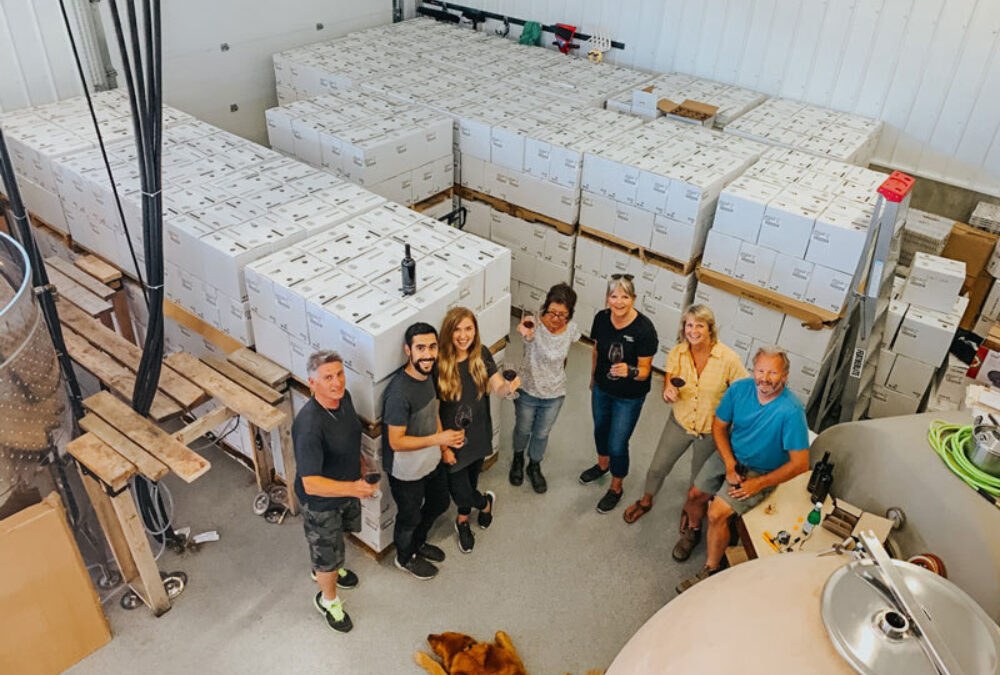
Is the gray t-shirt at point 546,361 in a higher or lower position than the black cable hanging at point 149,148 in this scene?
lower

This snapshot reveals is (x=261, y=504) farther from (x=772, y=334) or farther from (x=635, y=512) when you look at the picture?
(x=772, y=334)

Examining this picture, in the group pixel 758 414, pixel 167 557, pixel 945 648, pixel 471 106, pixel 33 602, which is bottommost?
pixel 167 557

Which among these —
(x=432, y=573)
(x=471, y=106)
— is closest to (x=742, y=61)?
(x=471, y=106)

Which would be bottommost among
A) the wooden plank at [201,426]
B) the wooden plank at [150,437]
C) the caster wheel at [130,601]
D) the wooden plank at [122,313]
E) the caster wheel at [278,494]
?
the caster wheel at [130,601]

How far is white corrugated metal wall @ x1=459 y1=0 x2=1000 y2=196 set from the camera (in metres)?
6.98

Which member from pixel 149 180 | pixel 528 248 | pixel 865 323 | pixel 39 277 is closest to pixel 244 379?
pixel 39 277

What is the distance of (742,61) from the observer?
27.3 feet

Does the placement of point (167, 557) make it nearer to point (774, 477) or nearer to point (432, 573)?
point (432, 573)

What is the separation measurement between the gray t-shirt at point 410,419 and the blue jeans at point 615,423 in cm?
135

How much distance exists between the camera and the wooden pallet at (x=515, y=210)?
689 cm

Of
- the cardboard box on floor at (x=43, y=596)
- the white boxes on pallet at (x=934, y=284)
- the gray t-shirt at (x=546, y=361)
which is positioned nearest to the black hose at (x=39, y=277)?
the cardboard box on floor at (x=43, y=596)

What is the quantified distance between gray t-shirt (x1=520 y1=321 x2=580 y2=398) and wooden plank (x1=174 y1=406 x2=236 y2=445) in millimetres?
1992

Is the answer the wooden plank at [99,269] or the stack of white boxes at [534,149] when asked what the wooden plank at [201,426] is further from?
the stack of white boxes at [534,149]

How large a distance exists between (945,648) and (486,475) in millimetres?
4150
